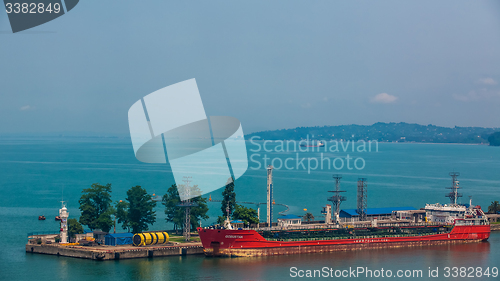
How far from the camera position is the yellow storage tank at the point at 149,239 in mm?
26391

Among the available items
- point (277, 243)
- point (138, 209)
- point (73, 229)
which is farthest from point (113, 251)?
point (277, 243)

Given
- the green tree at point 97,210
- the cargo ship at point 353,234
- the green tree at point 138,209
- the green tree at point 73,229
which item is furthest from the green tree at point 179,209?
the green tree at point 73,229

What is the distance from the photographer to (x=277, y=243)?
2753 centimetres

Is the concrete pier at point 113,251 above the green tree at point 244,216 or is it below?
below

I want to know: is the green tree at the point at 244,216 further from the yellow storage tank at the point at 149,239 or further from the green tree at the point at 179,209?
the yellow storage tank at the point at 149,239

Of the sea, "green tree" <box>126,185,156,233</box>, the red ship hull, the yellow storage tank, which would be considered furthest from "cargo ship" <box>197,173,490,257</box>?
"green tree" <box>126,185,156,233</box>

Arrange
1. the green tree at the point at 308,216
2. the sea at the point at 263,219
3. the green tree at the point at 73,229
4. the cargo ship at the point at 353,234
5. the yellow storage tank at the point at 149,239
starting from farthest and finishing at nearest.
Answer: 1. the green tree at the point at 308,216
2. the green tree at the point at 73,229
3. the cargo ship at the point at 353,234
4. the yellow storage tank at the point at 149,239
5. the sea at the point at 263,219

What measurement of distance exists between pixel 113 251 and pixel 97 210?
17.1 ft

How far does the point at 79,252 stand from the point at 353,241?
14354 millimetres

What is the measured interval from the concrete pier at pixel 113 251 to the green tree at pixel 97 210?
102 inches

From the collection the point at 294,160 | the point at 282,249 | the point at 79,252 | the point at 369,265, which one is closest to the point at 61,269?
the point at 79,252

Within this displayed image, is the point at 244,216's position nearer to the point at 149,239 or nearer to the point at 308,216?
the point at 308,216

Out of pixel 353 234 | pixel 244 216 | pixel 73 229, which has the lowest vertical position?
pixel 353 234

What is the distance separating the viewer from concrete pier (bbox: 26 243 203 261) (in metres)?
24.9
